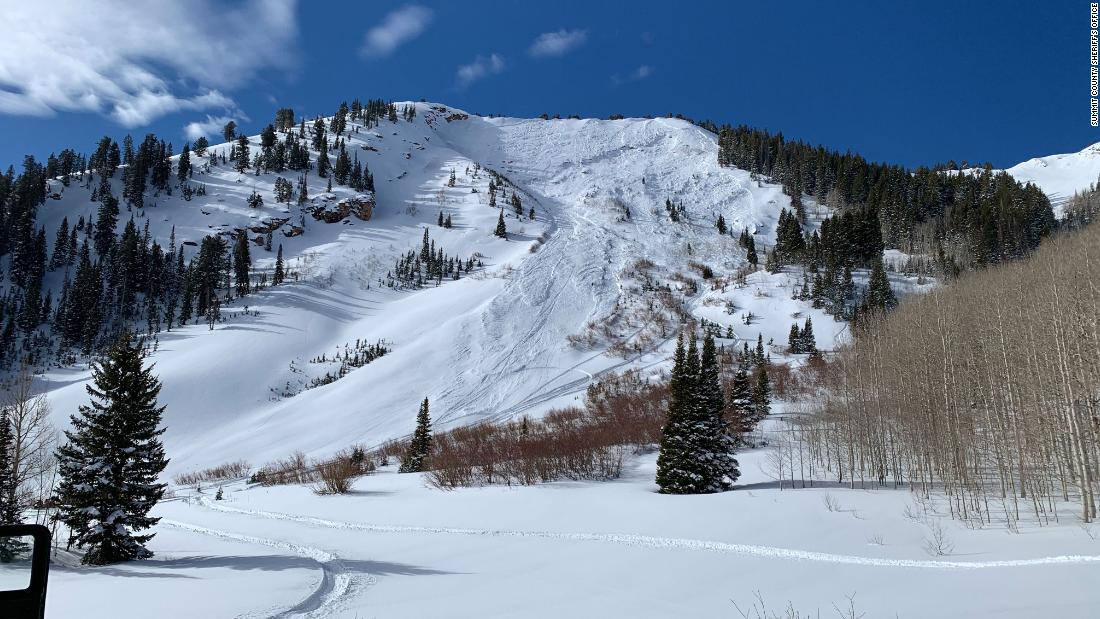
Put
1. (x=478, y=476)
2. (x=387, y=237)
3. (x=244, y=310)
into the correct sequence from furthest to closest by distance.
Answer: (x=387, y=237)
(x=244, y=310)
(x=478, y=476)

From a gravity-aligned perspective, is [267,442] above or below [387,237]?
below

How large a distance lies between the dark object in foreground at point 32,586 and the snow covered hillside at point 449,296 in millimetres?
35909

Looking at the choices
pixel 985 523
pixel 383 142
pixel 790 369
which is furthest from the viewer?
pixel 383 142

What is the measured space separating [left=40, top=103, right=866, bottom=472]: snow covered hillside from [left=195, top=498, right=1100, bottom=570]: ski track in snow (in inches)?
743

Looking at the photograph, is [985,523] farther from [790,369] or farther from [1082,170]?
[1082,170]

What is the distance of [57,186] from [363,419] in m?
94.9

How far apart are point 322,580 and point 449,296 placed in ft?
183

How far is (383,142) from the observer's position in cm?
13012

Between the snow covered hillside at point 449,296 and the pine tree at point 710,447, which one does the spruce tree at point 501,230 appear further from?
the pine tree at point 710,447

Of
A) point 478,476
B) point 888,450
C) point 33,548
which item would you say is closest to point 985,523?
point 888,450

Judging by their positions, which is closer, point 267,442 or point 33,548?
point 33,548

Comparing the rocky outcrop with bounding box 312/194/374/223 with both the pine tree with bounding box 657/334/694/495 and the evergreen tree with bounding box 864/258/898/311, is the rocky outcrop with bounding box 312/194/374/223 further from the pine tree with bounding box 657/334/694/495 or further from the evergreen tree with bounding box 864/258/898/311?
the pine tree with bounding box 657/334/694/495

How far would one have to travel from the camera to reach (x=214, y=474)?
1283 inches

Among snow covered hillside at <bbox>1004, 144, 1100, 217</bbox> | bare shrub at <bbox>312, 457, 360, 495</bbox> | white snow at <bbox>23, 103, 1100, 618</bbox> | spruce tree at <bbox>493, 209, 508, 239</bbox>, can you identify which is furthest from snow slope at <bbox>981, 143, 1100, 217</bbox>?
bare shrub at <bbox>312, 457, 360, 495</bbox>
